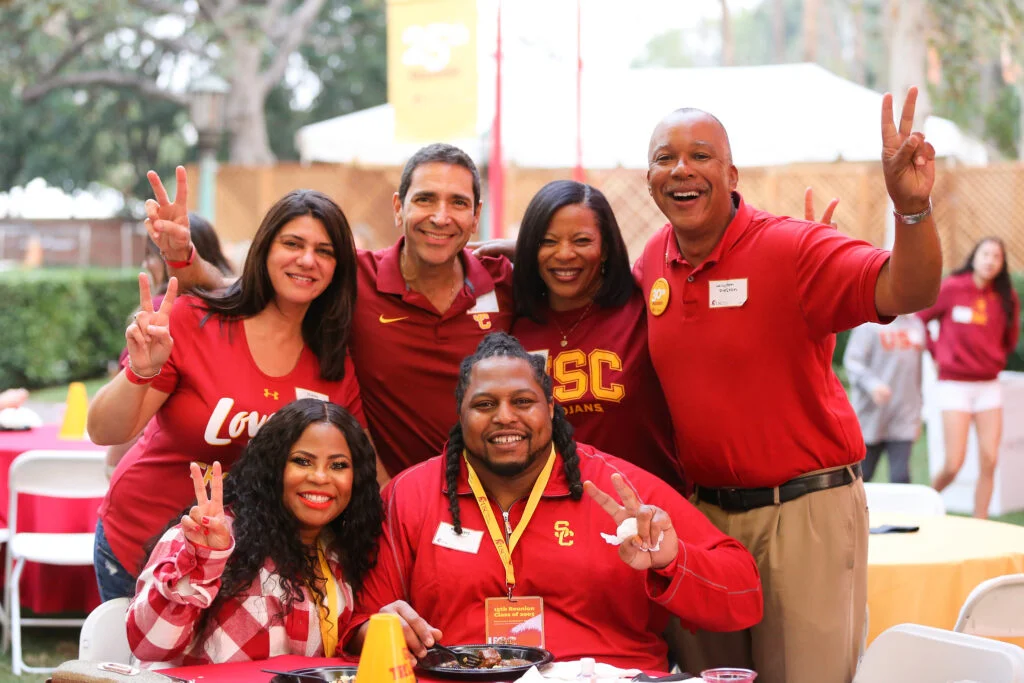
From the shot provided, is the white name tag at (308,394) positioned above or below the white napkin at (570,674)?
above

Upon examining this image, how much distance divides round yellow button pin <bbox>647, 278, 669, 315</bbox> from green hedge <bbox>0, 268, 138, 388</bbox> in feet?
46.5

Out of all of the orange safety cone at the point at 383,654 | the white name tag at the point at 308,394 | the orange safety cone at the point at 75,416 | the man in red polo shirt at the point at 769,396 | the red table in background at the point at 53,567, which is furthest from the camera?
the orange safety cone at the point at 75,416

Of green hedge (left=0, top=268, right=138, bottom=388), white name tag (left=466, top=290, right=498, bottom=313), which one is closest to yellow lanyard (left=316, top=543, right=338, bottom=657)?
white name tag (left=466, top=290, right=498, bottom=313)

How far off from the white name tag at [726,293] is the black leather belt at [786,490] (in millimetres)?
542

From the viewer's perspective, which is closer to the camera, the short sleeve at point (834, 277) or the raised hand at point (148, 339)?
the short sleeve at point (834, 277)

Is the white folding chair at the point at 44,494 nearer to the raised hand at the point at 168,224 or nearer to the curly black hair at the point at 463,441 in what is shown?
the raised hand at the point at 168,224

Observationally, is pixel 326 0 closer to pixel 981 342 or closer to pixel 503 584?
pixel 981 342

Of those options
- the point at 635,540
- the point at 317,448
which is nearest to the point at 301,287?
the point at 317,448

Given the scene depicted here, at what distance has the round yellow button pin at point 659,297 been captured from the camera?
3.45 m

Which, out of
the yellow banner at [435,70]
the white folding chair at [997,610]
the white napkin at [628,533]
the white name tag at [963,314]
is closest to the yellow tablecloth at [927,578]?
the white folding chair at [997,610]

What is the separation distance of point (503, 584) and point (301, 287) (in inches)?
44.2

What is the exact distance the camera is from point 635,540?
286 cm

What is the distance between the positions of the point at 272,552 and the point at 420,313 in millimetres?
1066

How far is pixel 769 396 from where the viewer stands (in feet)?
10.7
